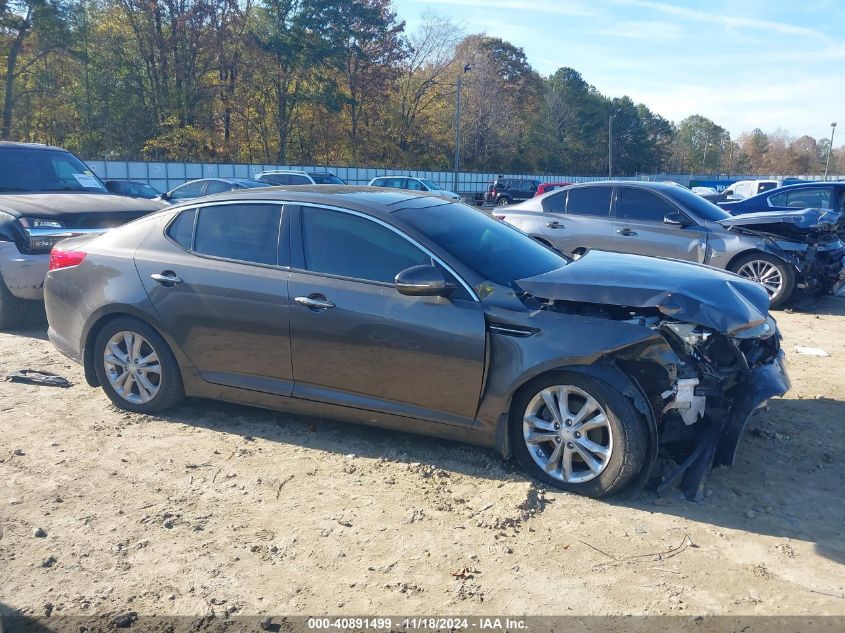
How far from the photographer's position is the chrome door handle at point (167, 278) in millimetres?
4680

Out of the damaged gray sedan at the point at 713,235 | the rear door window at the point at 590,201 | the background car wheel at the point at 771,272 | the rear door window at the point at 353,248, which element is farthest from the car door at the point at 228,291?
the background car wheel at the point at 771,272

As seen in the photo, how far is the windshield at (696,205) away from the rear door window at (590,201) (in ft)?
2.63

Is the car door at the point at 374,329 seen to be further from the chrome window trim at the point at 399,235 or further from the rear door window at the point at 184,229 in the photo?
the rear door window at the point at 184,229

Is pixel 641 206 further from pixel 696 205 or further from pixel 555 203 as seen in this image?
pixel 555 203

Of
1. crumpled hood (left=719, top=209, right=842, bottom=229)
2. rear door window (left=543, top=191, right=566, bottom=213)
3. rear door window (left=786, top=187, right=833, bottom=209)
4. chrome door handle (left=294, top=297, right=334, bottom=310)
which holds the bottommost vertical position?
chrome door handle (left=294, top=297, right=334, bottom=310)

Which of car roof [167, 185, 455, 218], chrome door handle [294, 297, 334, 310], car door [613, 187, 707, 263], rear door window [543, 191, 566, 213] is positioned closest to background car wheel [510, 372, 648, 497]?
chrome door handle [294, 297, 334, 310]

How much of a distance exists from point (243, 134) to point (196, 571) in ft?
162

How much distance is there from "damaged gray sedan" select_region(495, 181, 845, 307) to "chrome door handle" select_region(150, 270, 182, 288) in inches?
212

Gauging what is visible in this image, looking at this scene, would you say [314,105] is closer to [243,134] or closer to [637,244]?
[243,134]

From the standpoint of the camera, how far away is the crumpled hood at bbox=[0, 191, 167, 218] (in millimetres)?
7043

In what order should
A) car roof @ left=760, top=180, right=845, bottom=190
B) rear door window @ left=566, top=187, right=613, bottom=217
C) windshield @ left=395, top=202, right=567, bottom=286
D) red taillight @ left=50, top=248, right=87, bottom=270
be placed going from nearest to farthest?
windshield @ left=395, top=202, right=567, bottom=286 → red taillight @ left=50, top=248, right=87, bottom=270 → rear door window @ left=566, top=187, right=613, bottom=217 → car roof @ left=760, top=180, right=845, bottom=190

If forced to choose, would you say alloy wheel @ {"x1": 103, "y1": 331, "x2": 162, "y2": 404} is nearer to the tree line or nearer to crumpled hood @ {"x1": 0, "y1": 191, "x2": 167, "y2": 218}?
crumpled hood @ {"x1": 0, "y1": 191, "x2": 167, "y2": 218}

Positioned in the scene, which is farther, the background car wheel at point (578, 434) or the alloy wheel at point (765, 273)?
the alloy wheel at point (765, 273)

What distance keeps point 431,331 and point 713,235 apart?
6290mm
